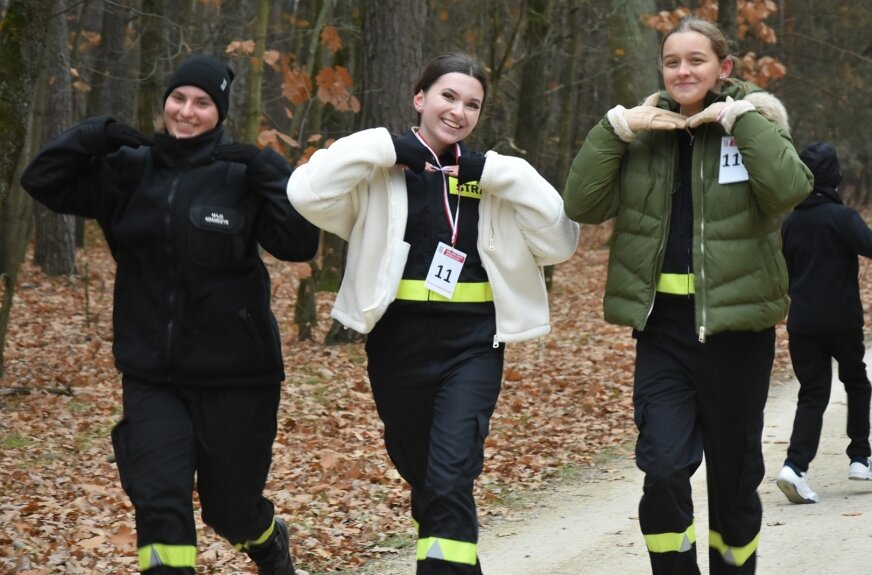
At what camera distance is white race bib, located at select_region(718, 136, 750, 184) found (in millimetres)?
4758

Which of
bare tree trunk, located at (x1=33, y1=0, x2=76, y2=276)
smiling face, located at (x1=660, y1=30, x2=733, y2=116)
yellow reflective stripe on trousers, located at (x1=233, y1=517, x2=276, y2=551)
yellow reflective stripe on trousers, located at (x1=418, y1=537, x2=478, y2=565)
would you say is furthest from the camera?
bare tree trunk, located at (x1=33, y1=0, x2=76, y2=276)

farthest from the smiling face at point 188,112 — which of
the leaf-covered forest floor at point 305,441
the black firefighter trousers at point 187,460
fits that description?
the leaf-covered forest floor at point 305,441

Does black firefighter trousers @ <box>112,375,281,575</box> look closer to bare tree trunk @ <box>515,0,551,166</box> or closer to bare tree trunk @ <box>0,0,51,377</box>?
bare tree trunk @ <box>0,0,51,377</box>

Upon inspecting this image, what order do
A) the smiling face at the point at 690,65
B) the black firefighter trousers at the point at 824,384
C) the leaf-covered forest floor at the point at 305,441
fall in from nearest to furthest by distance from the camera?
1. the smiling face at the point at 690,65
2. the leaf-covered forest floor at the point at 305,441
3. the black firefighter trousers at the point at 824,384

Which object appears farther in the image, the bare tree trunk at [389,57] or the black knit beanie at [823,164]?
the bare tree trunk at [389,57]

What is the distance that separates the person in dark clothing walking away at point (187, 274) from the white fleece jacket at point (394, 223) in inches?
7.2

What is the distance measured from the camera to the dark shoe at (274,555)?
5.34m

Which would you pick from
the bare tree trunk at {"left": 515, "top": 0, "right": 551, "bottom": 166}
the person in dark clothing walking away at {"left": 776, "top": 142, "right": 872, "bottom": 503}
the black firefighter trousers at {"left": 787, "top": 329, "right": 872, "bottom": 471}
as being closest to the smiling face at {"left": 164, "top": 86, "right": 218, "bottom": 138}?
the person in dark clothing walking away at {"left": 776, "top": 142, "right": 872, "bottom": 503}

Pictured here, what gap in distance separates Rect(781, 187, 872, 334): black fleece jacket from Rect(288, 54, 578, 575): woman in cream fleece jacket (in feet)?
11.7

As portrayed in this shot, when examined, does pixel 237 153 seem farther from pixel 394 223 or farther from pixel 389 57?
pixel 389 57

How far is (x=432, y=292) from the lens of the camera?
15.6 feet

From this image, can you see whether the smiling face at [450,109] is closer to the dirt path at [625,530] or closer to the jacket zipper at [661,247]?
the jacket zipper at [661,247]

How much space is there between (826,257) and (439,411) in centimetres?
425

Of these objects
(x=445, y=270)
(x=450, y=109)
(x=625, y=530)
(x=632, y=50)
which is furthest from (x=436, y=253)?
(x=632, y=50)
